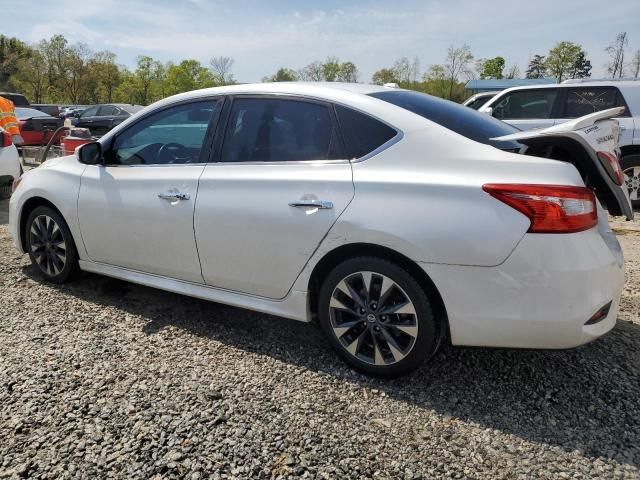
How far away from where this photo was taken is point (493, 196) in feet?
7.73

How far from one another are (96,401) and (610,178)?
2.87 m

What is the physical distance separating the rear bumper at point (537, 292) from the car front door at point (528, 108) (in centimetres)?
579

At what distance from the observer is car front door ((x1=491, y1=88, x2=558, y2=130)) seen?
7.70 meters

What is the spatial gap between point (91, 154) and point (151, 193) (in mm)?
798

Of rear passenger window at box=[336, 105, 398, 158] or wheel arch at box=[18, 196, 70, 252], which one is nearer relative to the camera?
rear passenger window at box=[336, 105, 398, 158]

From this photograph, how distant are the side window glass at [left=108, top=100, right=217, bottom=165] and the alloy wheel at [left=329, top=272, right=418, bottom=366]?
1369 mm

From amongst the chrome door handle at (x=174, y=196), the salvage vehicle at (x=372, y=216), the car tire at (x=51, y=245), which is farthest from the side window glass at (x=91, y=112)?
the chrome door handle at (x=174, y=196)

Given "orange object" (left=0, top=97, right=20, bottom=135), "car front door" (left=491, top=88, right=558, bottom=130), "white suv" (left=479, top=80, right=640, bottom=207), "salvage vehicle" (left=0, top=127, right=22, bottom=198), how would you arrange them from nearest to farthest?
"salvage vehicle" (left=0, top=127, right=22, bottom=198)
"white suv" (left=479, top=80, right=640, bottom=207)
"car front door" (left=491, top=88, right=558, bottom=130)
"orange object" (left=0, top=97, right=20, bottom=135)

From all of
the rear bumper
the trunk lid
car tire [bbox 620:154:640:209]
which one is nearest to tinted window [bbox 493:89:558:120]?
car tire [bbox 620:154:640:209]

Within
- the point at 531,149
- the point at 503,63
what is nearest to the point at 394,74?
the point at 503,63

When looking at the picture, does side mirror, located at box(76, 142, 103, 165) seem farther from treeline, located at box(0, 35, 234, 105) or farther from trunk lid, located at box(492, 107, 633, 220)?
treeline, located at box(0, 35, 234, 105)

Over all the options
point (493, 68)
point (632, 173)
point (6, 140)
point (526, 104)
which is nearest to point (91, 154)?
point (6, 140)

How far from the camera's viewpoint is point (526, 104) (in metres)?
7.96

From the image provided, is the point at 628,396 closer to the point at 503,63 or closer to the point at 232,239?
the point at 232,239
